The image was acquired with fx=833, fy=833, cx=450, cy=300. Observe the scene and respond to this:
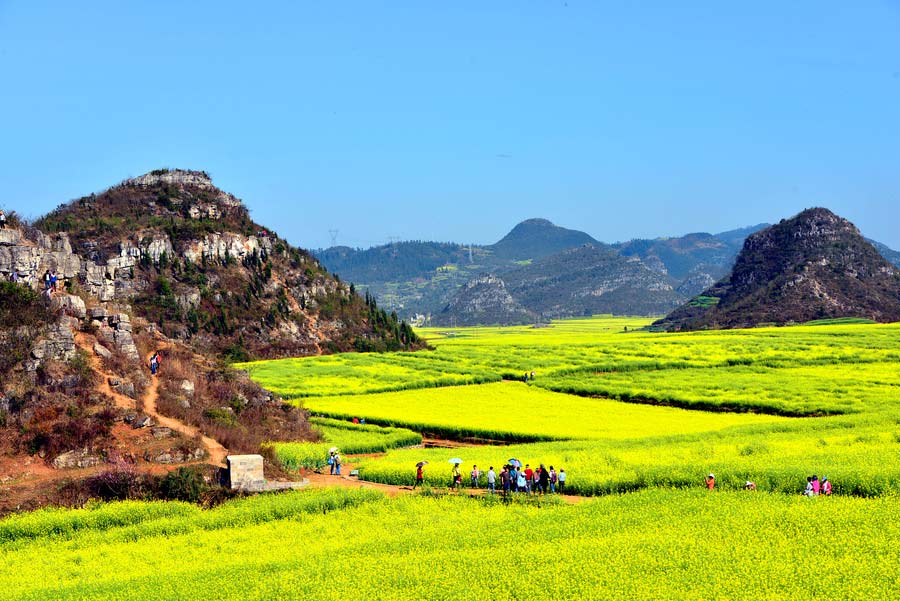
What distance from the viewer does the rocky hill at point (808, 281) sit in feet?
513

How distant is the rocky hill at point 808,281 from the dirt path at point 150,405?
5288 inches

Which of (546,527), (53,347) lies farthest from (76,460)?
(546,527)

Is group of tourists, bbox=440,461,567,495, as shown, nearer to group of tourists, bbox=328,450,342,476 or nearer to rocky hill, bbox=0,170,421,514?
group of tourists, bbox=328,450,342,476

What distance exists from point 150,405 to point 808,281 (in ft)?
502

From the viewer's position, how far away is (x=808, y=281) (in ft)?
545

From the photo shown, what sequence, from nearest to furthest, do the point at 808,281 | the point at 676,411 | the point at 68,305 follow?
the point at 68,305 → the point at 676,411 → the point at 808,281

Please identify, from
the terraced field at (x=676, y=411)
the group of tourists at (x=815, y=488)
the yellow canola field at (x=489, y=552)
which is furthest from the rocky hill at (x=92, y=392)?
the group of tourists at (x=815, y=488)

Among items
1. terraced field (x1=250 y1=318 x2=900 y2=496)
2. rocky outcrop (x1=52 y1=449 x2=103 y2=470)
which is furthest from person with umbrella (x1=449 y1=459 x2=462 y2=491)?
rocky outcrop (x1=52 y1=449 x2=103 y2=470)

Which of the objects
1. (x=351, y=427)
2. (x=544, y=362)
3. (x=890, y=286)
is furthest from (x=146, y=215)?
(x=890, y=286)

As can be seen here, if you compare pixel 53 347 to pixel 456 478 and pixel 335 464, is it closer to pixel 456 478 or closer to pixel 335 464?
pixel 335 464

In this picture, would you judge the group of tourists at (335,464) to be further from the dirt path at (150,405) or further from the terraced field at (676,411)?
the dirt path at (150,405)

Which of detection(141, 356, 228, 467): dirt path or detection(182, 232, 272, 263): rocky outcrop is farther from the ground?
detection(182, 232, 272, 263): rocky outcrop

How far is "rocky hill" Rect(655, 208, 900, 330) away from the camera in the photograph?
15650 centimetres

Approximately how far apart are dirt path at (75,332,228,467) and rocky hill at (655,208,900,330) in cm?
13431
